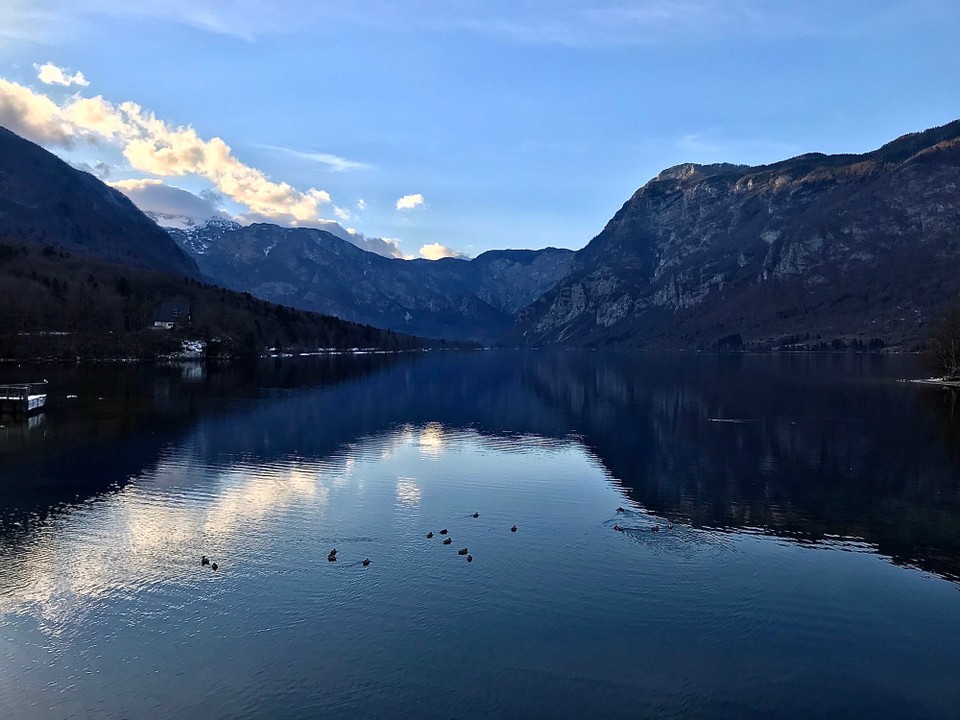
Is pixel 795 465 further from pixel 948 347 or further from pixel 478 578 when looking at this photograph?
pixel 948 347

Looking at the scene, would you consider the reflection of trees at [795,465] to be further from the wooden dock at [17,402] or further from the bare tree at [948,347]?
the wooden dock at [17,402]

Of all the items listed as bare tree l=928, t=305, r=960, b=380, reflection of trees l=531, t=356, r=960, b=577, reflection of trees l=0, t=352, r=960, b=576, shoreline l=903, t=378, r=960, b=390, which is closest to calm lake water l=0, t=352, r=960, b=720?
reflection of trees l=531, t=356, r=960, b=577

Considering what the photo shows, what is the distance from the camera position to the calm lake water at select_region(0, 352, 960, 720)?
28.6 metres

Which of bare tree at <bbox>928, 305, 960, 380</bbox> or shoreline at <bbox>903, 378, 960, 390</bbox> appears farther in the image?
bare tree at <bbox>928, 305, 960, 380</bbox>

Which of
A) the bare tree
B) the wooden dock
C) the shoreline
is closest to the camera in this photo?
the wooden dock

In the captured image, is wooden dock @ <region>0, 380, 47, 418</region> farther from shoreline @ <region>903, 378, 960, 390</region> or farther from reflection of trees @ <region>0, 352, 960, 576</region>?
shoreline @ <region>903, 378, 960, 390</region>

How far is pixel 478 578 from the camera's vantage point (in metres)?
41.4

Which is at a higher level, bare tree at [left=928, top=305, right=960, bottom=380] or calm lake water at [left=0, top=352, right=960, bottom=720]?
bare tree at [left=928, top=305, right=960, bottom=380]

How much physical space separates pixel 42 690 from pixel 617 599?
91.4 feet

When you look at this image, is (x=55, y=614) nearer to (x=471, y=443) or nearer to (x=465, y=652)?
(x=465, y=652)

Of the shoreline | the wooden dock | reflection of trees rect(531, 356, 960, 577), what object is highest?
the wooden dock

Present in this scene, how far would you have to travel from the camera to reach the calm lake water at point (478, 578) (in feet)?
94.0

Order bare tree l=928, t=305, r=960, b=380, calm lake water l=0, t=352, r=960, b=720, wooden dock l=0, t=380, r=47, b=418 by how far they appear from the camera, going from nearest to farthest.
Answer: calm lake water l=0, t=352, r=960, b=720 → wooden dock l=0, t=380, r=47, b=418 → bare tree l=928, t=305, r=960, b=380

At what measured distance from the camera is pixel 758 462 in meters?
78.3
